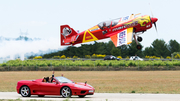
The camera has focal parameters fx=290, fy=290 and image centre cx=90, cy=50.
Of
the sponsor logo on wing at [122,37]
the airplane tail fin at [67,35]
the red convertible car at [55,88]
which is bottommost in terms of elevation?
the red convertible car at [55,88]

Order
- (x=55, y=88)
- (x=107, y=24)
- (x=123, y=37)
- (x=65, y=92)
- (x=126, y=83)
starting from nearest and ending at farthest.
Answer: (x=65, y=92) → (x=55, y=88) → (x=123, y=37) → (x=107, y=24) → (x=126, y=83)

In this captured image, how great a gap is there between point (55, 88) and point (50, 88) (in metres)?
0.36

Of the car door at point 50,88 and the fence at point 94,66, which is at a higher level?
the fence at point 94,66

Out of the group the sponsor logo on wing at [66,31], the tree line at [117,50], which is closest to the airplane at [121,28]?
the sponsor logo on wing at [66,31]

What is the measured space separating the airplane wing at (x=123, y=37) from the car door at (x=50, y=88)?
32.2 ft

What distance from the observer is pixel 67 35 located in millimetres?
35438

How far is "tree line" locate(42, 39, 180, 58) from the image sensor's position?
9781 cm

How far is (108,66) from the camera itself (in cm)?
6325

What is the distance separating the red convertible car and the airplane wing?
30.3 ft

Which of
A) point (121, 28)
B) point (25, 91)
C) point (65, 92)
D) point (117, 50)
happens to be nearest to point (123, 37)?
point (121, 28)

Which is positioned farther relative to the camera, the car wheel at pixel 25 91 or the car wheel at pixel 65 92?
the car wheel at pixel 25 91

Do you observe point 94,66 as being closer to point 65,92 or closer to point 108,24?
point 108,24

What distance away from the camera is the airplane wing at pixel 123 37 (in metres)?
26.6

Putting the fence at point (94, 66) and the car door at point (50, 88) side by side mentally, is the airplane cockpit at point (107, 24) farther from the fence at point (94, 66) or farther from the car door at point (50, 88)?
the fence at point (94, 66)
